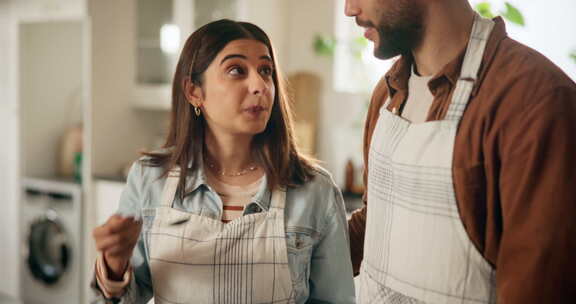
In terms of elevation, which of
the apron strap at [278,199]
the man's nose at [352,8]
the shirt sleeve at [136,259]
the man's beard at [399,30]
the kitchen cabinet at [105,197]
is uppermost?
the man's nose at [352,8]

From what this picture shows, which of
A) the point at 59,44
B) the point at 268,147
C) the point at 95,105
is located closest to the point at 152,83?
the point at 95,105

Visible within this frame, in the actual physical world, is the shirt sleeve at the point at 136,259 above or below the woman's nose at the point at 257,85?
below

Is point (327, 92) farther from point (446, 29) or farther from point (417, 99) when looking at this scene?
point (446, 29)

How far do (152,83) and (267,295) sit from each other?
2871 mm

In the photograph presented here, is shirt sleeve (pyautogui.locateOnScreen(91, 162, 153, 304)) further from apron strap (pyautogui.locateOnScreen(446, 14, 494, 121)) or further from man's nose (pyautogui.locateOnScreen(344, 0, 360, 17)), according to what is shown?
apron strap (pyautogui.locateOnScreen(446, 14, 494, 121))

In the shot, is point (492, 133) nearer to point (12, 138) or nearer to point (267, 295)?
point (267, 295)

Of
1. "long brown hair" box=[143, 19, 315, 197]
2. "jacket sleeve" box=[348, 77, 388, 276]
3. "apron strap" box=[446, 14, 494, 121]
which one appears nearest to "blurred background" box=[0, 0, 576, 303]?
"jacket sleeve" box=[348, 77, 388, 276]

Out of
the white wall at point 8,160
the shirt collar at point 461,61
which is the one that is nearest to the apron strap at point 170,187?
the shirt collar at point 461,61

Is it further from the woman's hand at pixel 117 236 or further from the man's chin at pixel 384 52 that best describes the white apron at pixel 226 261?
the man's chin at pixel 384 52

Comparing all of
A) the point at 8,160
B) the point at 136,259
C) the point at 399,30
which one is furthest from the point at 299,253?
the point at 8,160

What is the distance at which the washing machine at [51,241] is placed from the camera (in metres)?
3.77

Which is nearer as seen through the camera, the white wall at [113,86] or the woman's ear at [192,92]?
the woman's ear at [192,92]

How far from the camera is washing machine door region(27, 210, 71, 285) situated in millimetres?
3842

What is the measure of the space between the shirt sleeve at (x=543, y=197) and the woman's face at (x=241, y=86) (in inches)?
22.9
